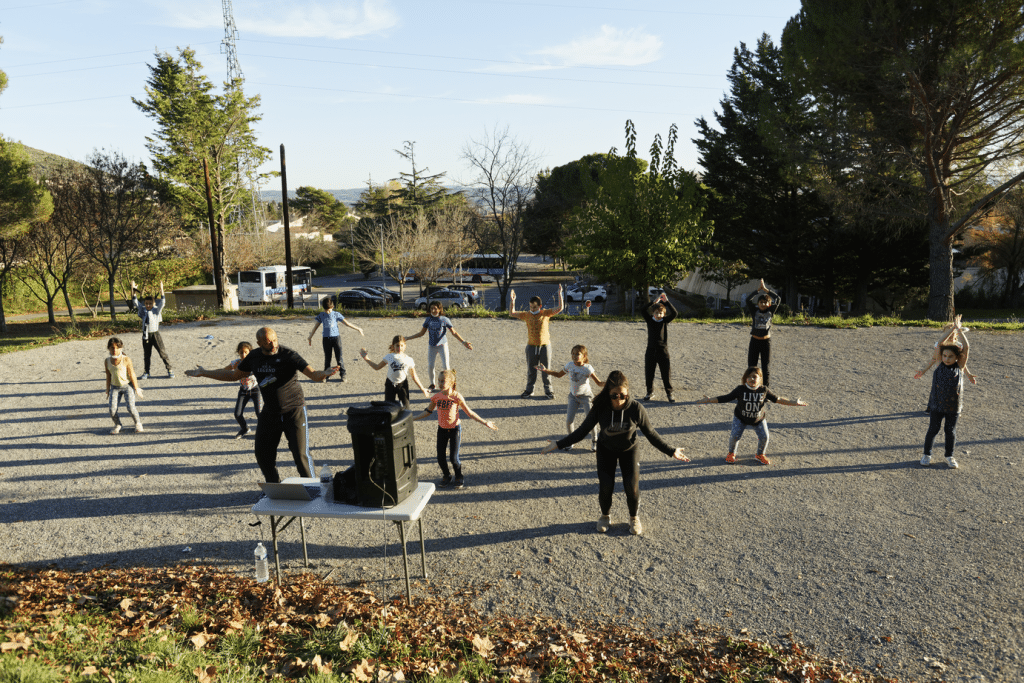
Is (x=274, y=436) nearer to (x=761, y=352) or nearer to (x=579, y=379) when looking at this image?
(x=579, y=379)

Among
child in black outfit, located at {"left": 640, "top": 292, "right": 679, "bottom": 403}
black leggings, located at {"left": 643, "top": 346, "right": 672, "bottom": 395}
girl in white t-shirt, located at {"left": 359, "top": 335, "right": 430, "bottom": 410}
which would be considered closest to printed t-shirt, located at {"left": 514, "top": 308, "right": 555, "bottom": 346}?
child in black outfit, located at {"left": 640, "top": 292, "right": 679, "bottom": 403}

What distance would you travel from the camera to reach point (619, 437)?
5.71 metres

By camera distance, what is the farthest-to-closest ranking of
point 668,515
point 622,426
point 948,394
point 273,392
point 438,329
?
point 438,329 < point 948,394 < point 668,515 < point 273,392 < point 622,426

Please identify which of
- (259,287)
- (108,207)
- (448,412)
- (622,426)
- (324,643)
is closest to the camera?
(324,643)

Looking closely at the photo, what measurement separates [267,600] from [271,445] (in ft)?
5.60

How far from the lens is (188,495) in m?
7.04

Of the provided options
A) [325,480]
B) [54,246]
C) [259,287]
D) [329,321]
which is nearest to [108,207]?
[54,246]

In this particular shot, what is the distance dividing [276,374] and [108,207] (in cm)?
2851

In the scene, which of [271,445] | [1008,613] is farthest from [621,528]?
[271,445]

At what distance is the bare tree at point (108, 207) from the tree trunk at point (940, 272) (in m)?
33.2

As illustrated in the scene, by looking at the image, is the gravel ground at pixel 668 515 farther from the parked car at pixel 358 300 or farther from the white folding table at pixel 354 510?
the parked car at pixel 358 300

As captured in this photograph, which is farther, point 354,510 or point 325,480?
point 325,480

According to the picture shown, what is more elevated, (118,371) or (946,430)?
(118,371)

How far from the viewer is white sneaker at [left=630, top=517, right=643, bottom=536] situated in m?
5.92
